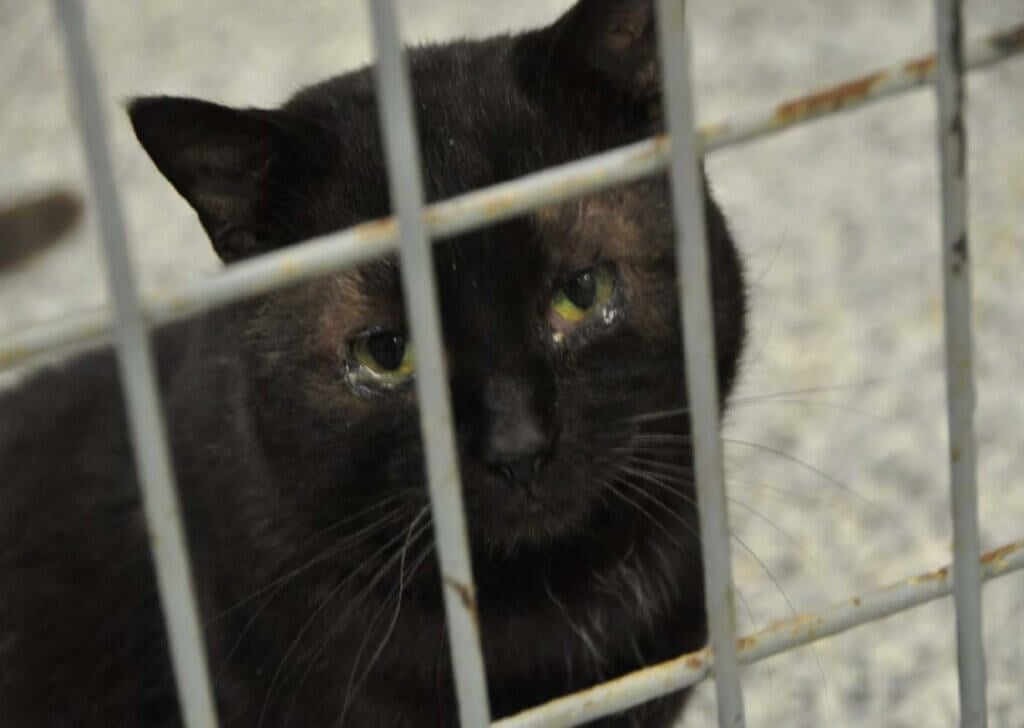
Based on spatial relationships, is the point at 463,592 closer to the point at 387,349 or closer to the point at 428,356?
the point at 428,356

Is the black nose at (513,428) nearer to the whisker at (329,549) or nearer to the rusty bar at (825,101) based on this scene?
the whisker at (329,549)

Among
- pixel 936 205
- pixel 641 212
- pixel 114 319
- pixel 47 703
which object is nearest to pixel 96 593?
pixel 47 703

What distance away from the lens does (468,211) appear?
2.96 ft

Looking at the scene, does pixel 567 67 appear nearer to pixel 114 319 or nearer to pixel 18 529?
pixel 114 319

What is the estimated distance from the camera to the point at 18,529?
1588 mm

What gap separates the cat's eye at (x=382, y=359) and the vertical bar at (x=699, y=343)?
35cm

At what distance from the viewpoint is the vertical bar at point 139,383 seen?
0.76 m

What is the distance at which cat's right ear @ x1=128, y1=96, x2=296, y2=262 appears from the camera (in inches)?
46.0

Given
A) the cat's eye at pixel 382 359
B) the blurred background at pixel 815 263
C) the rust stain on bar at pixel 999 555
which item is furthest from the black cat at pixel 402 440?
the rust stain on bar at pixel 999 555

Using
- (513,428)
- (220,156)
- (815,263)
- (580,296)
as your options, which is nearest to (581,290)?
(580,296)

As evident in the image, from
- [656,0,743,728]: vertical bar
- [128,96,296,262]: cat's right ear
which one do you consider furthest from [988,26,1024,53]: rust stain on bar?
[128,96,296,262]: cat's right ear

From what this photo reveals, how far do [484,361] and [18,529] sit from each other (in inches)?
25.1

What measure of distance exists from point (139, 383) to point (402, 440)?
464 mm

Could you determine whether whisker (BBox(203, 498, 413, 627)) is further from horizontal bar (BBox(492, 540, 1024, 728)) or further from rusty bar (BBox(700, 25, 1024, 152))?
rusty bar (BBox(700, 25, 1024, 152))
